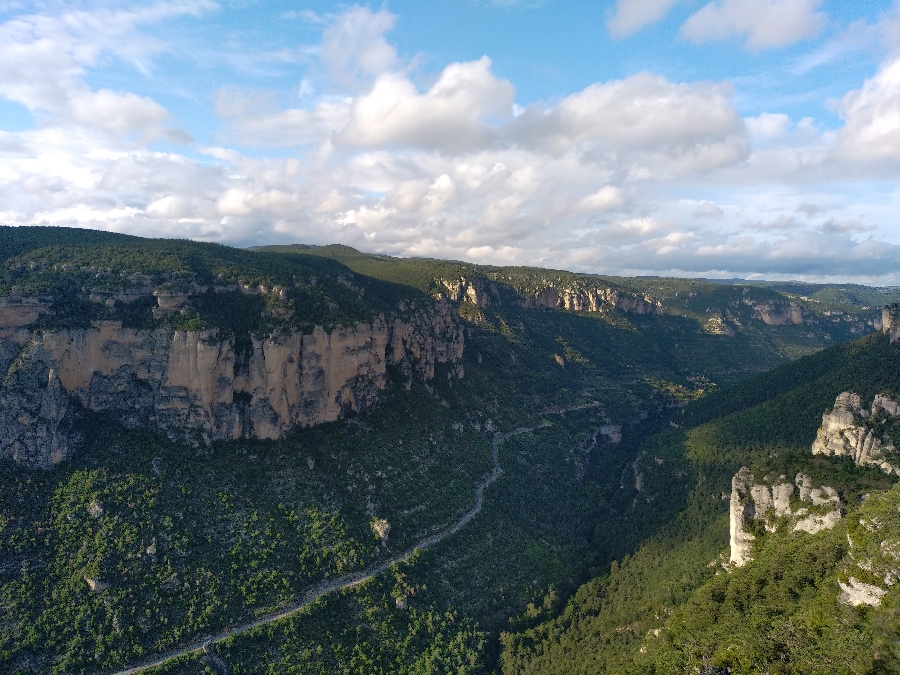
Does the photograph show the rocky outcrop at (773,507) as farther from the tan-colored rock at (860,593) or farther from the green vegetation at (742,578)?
the tan-colored rock at (860,593)

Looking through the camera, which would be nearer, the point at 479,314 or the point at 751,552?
the point at 751,552

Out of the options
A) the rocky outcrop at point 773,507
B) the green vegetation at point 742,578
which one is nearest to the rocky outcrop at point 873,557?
the green vegetation at point 742,578

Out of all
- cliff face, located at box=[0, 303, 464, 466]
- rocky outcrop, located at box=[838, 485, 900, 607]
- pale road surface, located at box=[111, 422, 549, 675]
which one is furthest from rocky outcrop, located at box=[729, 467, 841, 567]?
cliff face, located at box=[0, 303, 464, 466]

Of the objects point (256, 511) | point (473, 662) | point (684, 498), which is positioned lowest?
point (473, 662)

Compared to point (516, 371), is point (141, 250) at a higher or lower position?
higher

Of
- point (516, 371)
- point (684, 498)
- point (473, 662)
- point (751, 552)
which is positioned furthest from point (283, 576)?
point (516, 371)

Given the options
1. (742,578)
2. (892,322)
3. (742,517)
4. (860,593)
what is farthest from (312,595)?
(892,322)

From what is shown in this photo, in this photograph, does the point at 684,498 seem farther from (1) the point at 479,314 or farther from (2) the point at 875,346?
(1) the point at 479,314
